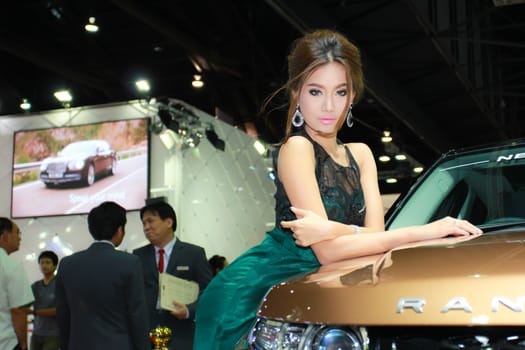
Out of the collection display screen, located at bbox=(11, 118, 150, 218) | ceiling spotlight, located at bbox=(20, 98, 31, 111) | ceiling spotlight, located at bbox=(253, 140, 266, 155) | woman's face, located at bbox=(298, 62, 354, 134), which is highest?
ceiling spotlight, located at bbox=(20, 98, 31, 111)

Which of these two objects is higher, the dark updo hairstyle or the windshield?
the dark updo hairstyle

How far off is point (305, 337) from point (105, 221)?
3.13 meters

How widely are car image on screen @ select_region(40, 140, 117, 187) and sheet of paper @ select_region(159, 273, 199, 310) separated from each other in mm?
7164

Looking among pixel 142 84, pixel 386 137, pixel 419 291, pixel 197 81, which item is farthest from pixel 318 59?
pixel 386 137

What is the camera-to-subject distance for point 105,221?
434 centimetres

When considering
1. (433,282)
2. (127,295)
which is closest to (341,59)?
(433,282)

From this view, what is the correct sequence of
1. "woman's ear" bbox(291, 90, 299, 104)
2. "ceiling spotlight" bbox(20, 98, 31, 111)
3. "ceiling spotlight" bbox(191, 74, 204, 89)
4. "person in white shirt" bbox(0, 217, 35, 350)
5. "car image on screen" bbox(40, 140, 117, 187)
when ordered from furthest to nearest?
"ceiling spotlight" bbox(20, 98, 31, 111) < "ceiling spotlight" bbox(191, 74, 204, 89) < "car image on screen" bbox(40, 140, 117, 187) < "person in white shirt" bbox(0, 217, 35, 350) < "woman's ear" bbox(291, 90, 299, 104)

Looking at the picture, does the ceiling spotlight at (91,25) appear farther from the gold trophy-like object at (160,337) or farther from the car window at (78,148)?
the gold trophy-like object at (160,337)

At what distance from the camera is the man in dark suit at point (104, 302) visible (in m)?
4.00

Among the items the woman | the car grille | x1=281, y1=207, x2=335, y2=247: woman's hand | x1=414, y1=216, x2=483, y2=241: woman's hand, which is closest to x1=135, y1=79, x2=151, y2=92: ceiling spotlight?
the woman

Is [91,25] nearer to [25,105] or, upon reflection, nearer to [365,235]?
[25,105]

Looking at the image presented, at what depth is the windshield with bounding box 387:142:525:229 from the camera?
2.52 m

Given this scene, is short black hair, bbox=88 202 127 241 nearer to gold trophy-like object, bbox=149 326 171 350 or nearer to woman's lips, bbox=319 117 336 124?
gold trophy-like object, bbox=149 326 171 350

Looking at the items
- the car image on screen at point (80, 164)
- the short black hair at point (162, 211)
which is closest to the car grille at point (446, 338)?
the short black hair at point (162, 211)
